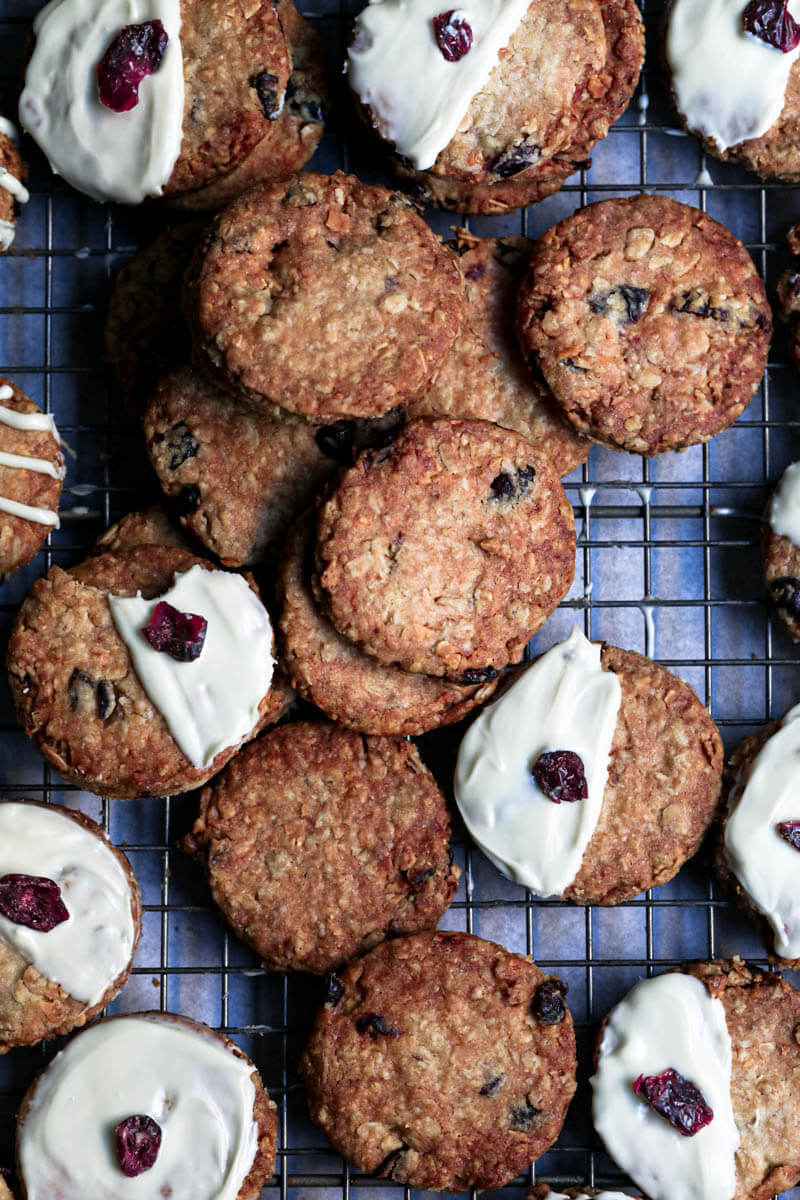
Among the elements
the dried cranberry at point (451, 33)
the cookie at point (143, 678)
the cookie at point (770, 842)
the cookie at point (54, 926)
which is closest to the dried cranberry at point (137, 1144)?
the cookie at point (54, 926)

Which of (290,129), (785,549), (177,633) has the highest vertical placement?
(290,129)

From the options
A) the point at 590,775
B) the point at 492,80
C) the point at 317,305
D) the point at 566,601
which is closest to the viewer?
the point at 317,305

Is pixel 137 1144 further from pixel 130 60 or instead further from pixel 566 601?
pixel 130 60

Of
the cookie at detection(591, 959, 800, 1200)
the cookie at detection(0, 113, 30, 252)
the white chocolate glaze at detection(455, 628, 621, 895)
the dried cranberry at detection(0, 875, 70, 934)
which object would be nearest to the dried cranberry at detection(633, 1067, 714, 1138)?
the cookie at detection(591, 959, 800, 1200)

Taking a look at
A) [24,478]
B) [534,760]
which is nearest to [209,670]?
[24,478]

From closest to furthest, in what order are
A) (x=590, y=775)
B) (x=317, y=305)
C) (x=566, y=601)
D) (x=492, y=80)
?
(x=317, y=305), (x=492, y=80), (x=590, y=775), (x=566, y=601)

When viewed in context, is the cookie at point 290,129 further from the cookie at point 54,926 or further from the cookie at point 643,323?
the cookie at point 54,926
